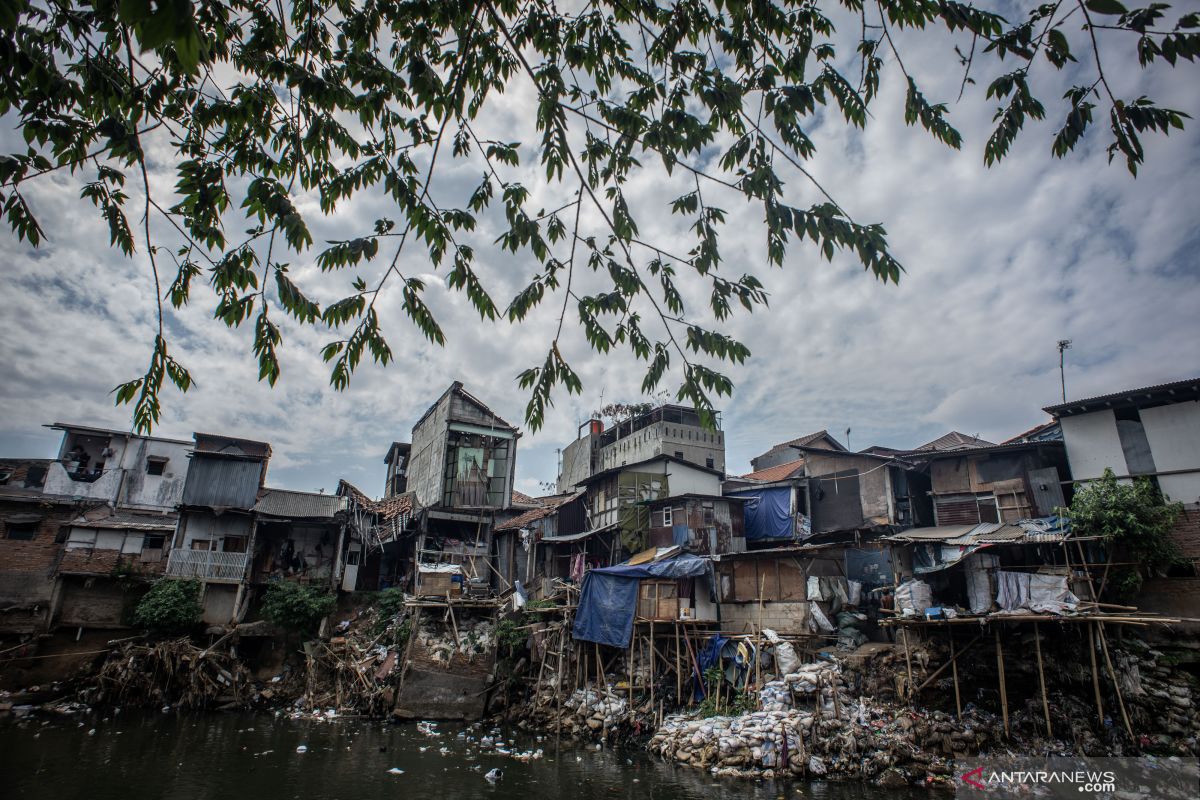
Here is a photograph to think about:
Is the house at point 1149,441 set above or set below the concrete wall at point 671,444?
below

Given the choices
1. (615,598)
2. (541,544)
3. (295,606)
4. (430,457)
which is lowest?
(295,606)

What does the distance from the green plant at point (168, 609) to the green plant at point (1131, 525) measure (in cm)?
3121

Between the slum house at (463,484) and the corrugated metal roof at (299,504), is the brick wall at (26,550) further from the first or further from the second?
the slum house at (463,484)

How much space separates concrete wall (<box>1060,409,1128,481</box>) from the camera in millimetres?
19156

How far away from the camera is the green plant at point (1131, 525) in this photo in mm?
16016

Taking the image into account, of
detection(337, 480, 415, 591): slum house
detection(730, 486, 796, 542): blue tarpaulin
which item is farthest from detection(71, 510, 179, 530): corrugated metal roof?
detection(730, 486, 796, 542): blue tarpaulin

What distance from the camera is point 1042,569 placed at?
17422 mm

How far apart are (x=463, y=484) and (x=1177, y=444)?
2808 cm

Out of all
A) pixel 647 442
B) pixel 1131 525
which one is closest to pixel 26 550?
pixel 647 442

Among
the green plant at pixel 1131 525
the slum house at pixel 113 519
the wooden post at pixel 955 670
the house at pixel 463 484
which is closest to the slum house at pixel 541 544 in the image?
the house at pixel 463 484

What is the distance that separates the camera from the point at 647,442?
1448 inches

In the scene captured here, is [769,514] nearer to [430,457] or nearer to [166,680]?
[430,457]

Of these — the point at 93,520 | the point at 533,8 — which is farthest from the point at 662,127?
the point at 93,520

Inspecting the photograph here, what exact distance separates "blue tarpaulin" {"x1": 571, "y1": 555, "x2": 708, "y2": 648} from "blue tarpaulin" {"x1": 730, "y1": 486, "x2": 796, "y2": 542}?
798 cm
